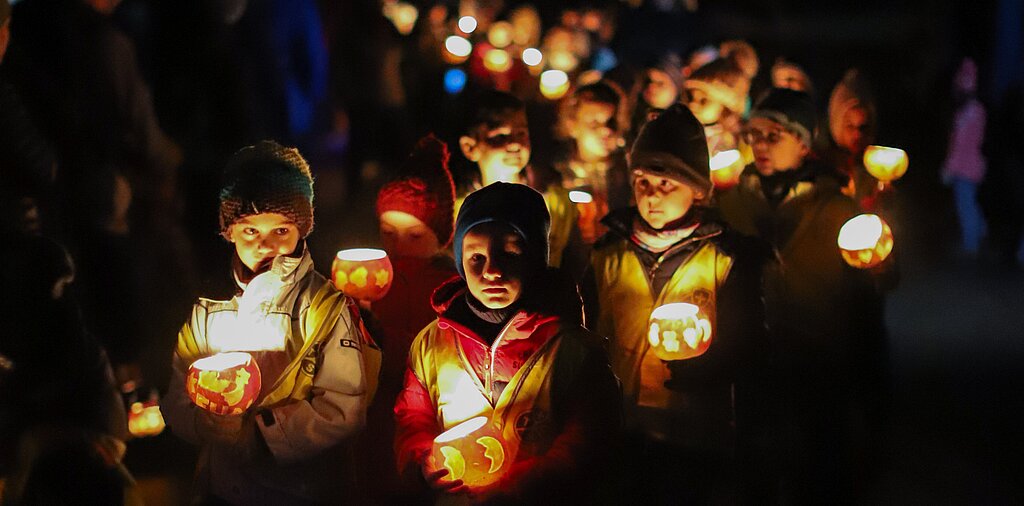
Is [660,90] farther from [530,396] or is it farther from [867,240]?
[530,396]

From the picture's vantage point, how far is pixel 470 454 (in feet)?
10.5

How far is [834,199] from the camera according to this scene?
5.71 meters

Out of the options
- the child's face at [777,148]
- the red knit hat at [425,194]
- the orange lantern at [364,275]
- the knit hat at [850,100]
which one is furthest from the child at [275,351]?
the knit hat at [850,100]

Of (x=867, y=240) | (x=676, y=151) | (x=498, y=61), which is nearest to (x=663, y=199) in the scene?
(x=676, y=151)

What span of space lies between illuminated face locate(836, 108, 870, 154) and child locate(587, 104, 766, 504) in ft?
7.30

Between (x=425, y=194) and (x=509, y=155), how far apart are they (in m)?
0.99

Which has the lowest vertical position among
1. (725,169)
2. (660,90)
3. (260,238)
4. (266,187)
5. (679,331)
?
(679,331)

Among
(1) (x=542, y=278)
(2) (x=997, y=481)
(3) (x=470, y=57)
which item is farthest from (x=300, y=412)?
(3) (x=470, y=57)

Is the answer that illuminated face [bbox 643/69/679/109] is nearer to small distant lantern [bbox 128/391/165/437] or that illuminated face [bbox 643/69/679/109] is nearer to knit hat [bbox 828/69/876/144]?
knit hat [bbox 828/69/876/144]

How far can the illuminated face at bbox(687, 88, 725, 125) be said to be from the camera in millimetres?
7430

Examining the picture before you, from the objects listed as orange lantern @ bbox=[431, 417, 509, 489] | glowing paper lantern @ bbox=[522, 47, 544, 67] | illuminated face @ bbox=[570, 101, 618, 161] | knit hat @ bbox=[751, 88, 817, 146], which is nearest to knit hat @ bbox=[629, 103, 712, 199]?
knit hat @ bbox=[751, 88, 817, 146]

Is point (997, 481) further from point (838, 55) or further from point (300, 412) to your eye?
point (838, 55)

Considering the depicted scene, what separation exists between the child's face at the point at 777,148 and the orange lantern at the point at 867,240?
89cm

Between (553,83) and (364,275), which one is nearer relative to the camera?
(364,275)
